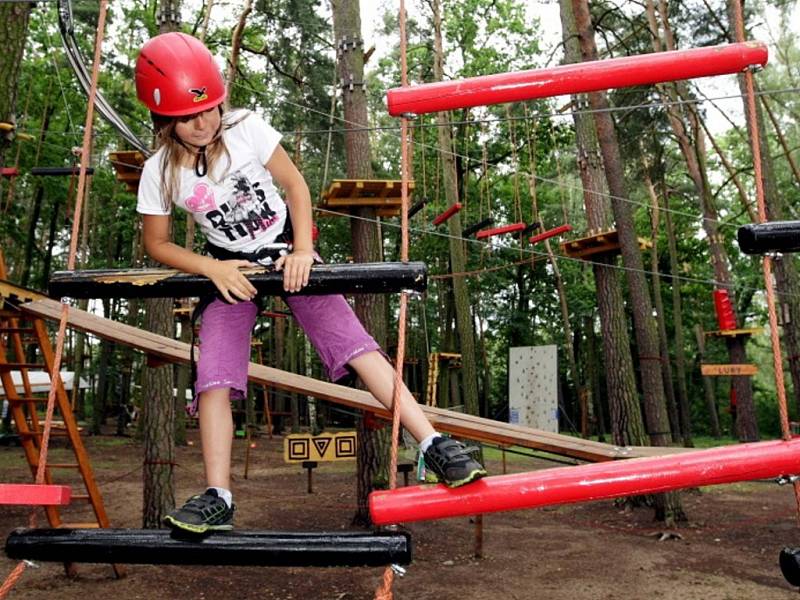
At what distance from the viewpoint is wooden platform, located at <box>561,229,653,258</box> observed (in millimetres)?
8164

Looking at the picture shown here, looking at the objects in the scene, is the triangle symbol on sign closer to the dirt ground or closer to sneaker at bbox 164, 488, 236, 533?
the dirt ground

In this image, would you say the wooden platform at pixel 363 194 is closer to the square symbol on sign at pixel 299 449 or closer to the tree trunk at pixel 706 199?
the square symbol on sign at pixel 299 449

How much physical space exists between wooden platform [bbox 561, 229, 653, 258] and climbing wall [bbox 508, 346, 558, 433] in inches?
84.2

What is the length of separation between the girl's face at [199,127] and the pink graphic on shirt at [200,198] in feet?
0.39

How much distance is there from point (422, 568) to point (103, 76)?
14628 millimetres

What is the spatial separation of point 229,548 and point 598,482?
0.81 meters

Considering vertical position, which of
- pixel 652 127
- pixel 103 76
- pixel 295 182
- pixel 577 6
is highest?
pixel 103 76

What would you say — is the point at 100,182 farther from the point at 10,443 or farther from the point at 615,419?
the point at 615,419

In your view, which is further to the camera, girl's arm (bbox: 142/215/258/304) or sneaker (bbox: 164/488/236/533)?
girl's arm (bbox: 142/215/258/304)

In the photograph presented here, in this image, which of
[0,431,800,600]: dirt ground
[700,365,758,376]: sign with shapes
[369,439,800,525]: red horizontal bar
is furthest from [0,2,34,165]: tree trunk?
[700,365,758,376]: sign with shapes

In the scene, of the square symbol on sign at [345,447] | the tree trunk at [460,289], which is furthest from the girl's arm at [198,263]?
the tree trunk at [460,289]

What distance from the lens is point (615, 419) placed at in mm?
8094

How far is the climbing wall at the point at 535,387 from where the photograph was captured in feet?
34.2

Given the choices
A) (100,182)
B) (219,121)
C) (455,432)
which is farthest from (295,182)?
(100,182)
